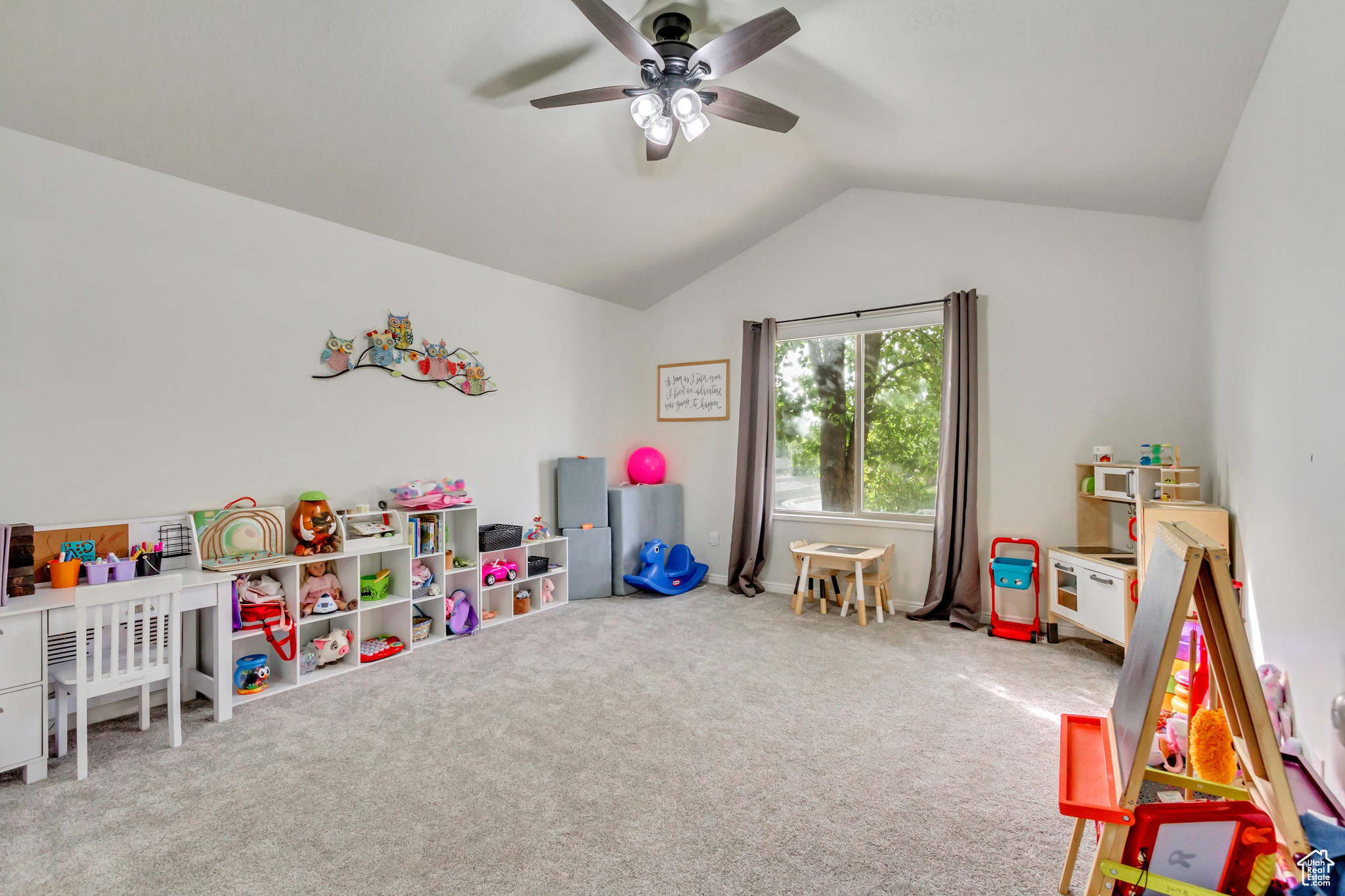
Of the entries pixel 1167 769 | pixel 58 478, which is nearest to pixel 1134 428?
pixel 1167 769

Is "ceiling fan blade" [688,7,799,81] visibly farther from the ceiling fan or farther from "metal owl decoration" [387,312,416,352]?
"metal owl decoration" [387,312,416,352]

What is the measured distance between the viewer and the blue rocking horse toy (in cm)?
478

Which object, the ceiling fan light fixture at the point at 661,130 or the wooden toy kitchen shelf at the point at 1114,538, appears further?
the wooden toy kitchen shelf at the point at 1114,538

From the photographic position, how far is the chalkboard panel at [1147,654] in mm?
1318

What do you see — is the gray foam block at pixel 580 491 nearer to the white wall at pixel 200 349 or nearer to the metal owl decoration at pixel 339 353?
the white wall at pixel 200 349

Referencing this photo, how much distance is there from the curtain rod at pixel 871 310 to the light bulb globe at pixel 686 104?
245cm

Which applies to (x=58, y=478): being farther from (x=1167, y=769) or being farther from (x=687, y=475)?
(x=1167, y=769)

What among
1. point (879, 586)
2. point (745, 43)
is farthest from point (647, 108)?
point (879, 586)

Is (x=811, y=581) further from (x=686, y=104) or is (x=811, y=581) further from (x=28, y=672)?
(x=28, y=672)

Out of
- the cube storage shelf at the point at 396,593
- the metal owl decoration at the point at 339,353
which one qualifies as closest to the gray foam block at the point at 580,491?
the cube storage shelf at the point at 396,593

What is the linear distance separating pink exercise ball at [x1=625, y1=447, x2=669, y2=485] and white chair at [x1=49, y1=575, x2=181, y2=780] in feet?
10.8

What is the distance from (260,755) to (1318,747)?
337 centimetres

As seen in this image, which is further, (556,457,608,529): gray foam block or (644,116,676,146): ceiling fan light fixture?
(556,457,608,529): gray foam block

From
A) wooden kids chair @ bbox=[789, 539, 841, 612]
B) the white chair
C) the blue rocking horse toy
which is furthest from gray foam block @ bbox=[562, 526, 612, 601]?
the white chair
